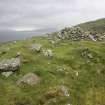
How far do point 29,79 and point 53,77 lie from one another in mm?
2791

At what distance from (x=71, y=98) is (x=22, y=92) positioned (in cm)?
526

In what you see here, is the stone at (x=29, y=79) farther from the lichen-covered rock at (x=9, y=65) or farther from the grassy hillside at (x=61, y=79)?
the lichen-covered rock at (x=9, y=65)

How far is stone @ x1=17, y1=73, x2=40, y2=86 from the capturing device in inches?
1344

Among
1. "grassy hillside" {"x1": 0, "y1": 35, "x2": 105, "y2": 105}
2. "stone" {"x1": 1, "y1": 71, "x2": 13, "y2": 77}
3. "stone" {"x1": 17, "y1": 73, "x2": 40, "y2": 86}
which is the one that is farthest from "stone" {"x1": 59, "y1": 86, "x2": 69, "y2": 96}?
"stone" {"x1": 1, "y1": 71, "x2": 13, "y2": 77}

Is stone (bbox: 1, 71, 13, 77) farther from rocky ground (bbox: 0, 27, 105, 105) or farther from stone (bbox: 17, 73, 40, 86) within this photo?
stone (bbox: 17, 73, 40, 86)

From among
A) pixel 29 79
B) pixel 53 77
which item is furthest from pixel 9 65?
pixel 53 77

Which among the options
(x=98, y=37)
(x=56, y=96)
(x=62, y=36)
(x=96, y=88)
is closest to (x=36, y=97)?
(x=56, y=96)

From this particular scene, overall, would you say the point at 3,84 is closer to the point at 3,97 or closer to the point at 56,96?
the point at 3,97

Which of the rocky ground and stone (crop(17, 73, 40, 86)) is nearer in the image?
the rocky ground

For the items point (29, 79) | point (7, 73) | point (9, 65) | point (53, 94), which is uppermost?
point (9, 65)

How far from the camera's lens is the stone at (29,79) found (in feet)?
112

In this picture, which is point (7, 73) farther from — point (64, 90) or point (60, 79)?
point (64, 90)

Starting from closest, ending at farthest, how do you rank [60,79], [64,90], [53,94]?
1. [53,94]
2. [64,90]
3. [60,79]

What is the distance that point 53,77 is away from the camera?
116 feet
